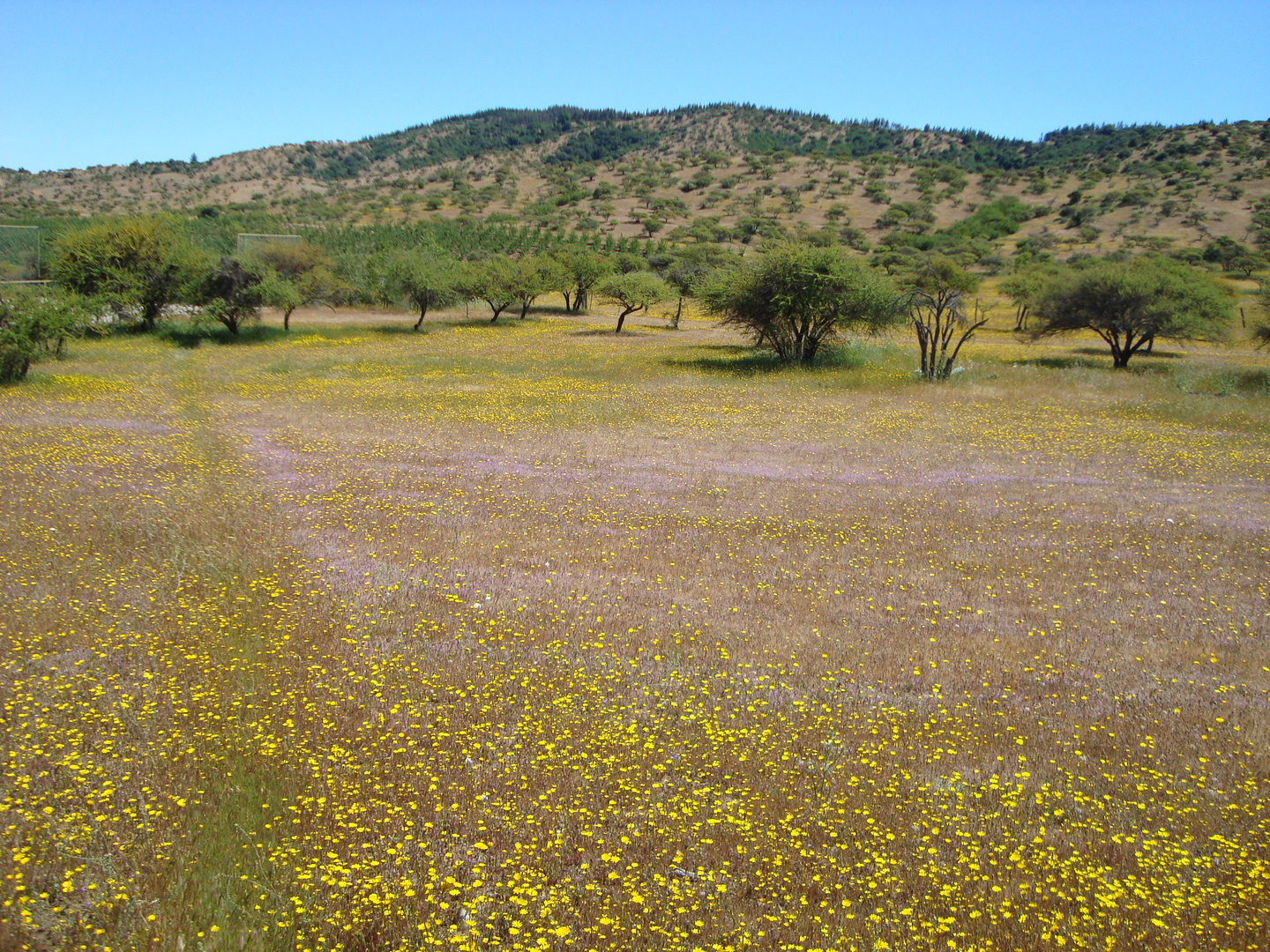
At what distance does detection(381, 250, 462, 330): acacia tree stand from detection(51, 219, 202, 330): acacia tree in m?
12.5

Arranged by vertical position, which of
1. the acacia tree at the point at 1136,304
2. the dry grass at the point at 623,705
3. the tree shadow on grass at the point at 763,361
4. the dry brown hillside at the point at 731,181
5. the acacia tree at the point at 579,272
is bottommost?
the dry grass at the point at 623,705

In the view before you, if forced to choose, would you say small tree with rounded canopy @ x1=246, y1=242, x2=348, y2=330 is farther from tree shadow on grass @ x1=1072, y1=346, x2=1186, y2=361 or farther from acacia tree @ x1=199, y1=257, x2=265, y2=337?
tree shadow on grass @ x1=1072, y1=346, x2=1186, y2=361

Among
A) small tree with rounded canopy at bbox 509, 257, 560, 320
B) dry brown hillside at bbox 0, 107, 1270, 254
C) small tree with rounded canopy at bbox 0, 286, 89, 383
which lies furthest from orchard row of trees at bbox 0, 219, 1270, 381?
dry brown hillside at bbox 0, 107, 1270, 254

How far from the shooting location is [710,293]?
37500mm

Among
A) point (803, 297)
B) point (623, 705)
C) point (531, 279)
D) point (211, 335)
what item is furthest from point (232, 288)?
point (623, 705)

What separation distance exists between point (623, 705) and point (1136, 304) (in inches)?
1555

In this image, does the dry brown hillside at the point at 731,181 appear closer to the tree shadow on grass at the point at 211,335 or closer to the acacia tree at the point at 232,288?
the tree shadow on grass at the point at 211,335

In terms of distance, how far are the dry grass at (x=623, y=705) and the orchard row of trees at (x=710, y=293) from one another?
58.6 ft

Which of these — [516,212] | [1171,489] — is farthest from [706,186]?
[1171,489]

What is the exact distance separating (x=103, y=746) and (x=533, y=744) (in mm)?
3095

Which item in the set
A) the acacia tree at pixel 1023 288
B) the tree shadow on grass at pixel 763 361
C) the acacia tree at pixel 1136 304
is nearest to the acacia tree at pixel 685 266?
the tree shadow on grass at pixel 763 361

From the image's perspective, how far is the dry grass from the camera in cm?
441

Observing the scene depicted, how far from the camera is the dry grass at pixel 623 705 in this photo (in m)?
4.41

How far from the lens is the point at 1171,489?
52.7 ft
